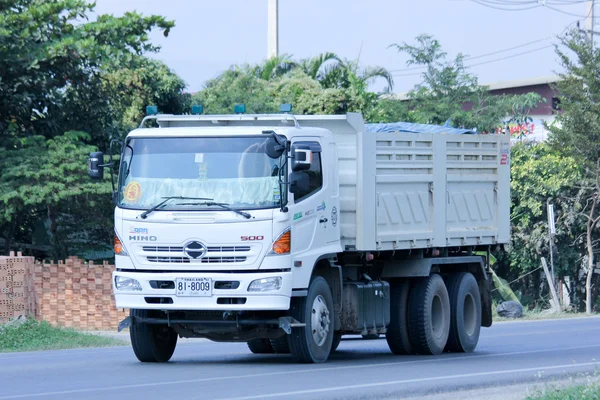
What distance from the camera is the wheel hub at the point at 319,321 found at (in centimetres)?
1412

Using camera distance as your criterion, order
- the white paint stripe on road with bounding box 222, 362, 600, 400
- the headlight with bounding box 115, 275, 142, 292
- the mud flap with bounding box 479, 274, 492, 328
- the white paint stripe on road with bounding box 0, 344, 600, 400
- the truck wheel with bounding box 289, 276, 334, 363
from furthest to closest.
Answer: the mud flap with bounding box 479, 274, 492, 328, the truck wheel with bounding box 289, 276, 334, 363, the headlight with bounding box 115, 275, 142, 292, the white paint stripe on road with bounding box 0, 344, 600, 400, the white paint stripe on road with bounding box 222, 362, 600, 400

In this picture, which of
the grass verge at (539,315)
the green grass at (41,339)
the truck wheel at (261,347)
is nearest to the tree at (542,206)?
the grass verge at (539,315)

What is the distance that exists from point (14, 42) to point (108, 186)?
409cm

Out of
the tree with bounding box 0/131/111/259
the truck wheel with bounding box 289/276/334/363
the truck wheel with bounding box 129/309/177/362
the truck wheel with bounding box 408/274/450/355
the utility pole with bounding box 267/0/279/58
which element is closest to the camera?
the truck wheel with bounding box 289/276/334/363

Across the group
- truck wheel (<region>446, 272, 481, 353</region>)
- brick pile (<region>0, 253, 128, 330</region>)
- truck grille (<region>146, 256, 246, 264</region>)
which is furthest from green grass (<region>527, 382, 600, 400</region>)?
brick pile (<region>0, 253, 128, 330</region>)

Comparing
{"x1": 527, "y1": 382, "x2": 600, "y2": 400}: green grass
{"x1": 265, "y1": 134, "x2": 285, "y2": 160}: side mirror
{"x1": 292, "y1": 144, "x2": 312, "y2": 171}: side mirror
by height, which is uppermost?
{"x1": 265, "y1": 134, "x2": 285, "y2": 160}: side mirror

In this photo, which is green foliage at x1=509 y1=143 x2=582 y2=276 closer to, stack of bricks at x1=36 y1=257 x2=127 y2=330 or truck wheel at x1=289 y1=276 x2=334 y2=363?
stack of bricks at x1=36 y1=257 x2=127 y2=330

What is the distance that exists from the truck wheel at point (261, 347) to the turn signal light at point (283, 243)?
366cm

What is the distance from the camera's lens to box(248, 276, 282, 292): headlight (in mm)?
13297

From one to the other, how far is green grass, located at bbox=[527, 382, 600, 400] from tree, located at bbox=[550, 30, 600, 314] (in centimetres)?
2321

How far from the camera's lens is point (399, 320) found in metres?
16.4

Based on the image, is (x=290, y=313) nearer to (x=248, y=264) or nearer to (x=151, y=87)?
(x=248, y=264)

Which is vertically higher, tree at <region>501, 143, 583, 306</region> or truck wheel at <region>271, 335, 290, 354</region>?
tree at <region>501, 143, 583, 306</region>

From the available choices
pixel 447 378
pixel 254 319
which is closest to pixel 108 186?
pixel 254 319
